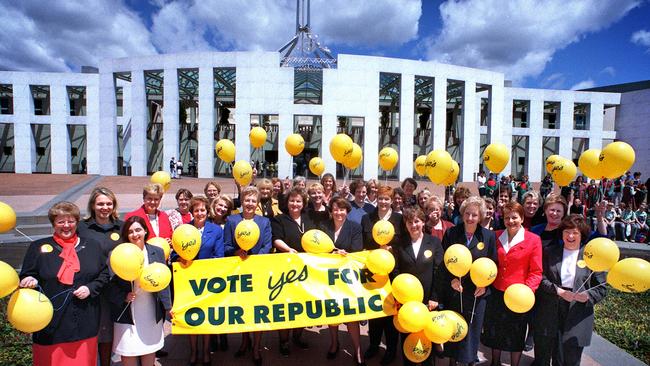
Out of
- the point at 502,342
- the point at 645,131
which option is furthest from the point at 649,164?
the point at 502,342

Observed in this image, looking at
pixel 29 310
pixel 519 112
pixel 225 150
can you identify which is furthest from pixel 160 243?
pixel 519 112

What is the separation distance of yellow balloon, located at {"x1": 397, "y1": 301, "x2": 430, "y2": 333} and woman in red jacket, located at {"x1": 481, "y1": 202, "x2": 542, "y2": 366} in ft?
2.82

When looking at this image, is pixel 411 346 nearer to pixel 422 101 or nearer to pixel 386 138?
pixel 386 138

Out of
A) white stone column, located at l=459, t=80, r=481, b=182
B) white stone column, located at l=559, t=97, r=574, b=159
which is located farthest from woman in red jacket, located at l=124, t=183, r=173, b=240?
white stone column, located at l=559, t=97, r=574, b=159

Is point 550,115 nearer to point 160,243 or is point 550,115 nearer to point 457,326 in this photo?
point 457,326

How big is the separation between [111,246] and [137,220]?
0.32m

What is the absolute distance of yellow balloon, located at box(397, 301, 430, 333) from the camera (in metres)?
3.11

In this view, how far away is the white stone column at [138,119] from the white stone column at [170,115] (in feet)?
6.70

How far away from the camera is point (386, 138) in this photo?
1254 inches

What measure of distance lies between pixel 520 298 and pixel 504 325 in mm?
596

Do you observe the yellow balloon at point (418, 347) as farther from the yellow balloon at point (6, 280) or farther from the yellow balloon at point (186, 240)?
the yellow balloon at point (6, 280)

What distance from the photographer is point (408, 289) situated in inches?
127

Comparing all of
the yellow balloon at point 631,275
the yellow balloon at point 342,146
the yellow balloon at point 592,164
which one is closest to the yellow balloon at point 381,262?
the yellow balloon at point 631,275

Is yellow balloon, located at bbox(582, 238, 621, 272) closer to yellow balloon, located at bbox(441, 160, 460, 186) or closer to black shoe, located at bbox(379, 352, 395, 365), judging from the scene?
black shoe, located at bbox(379, 352, 395, 365)
